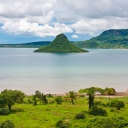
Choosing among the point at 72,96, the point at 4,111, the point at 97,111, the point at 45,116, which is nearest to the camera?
the point at 45,116

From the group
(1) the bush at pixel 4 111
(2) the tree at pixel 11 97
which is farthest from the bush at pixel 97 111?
(1) the bush at pixel 4 111

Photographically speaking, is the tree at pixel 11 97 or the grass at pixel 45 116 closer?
the grass at pixel 45 116

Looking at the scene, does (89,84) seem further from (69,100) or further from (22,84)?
(69,100)

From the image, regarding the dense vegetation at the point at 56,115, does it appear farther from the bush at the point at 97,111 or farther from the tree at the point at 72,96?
the tree at the point at 72,96

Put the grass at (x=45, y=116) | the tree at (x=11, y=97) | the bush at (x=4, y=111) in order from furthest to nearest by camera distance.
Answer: the tree at (x=11, y=97)
the bush at (x=4, y=111)
the grass at (x=45, y=116)

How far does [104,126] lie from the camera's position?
102 feet

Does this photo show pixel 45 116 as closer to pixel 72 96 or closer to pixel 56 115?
pixel 56 115

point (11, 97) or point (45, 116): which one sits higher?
point (11, 97)

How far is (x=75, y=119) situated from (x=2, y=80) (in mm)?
80776

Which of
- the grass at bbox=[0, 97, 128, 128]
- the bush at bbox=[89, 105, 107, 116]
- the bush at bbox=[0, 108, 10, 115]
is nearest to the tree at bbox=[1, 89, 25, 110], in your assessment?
the grass at bbox=[0, 97, 128, 128]

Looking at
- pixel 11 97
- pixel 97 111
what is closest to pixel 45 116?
pixel 11 97

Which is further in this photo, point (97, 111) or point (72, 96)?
point (72, 96)

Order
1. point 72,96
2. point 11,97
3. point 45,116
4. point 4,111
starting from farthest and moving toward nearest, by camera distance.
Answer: point 72,96
point 11,97
point 4,111
point 45,116

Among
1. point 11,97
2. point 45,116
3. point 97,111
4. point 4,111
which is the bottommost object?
point 45,116
